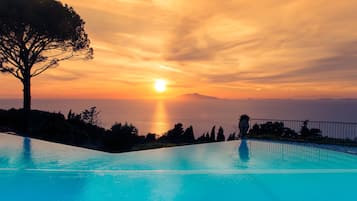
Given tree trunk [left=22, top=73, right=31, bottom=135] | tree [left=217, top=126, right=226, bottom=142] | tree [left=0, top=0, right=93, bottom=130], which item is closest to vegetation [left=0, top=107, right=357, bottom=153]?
tree [left=217, top=126, right=226, bottom=142]

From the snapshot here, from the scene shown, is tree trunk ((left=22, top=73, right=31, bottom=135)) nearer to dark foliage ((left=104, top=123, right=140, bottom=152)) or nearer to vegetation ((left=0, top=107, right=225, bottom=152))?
vegetation ((left=0, top=107, right=225, bottom=152))

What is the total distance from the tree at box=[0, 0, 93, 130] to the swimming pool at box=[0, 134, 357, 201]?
27.9 feet

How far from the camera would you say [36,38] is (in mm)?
16266

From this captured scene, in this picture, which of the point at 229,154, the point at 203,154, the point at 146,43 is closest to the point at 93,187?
the point at 203,154

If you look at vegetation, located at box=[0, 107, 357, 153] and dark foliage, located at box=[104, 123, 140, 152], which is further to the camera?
vegetation, located at box=[0, 107, 357, 153]

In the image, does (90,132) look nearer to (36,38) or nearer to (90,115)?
(90,115)

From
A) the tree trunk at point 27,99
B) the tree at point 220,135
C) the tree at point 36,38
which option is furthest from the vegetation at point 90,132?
the tree at point 36,38

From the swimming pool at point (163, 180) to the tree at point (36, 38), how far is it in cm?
850

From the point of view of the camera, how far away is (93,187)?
6426 millimetres

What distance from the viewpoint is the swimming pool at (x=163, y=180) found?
20.4 ft

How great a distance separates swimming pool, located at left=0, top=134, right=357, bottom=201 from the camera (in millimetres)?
6227

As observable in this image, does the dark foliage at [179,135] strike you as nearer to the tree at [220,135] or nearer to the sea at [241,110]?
the sea at [241,110]

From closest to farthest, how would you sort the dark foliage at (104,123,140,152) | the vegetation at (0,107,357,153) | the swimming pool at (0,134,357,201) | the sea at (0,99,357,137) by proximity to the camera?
the swimming pool at (0,134,357,201) → the dark foliage at (104,123,140,152) → the vegetation at (0,107,357,153) → the sea at (0,99,357,137)

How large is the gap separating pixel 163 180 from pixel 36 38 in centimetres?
1287
